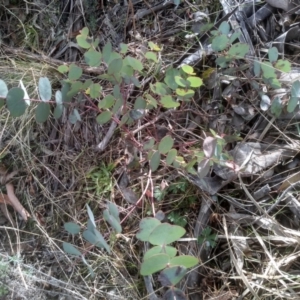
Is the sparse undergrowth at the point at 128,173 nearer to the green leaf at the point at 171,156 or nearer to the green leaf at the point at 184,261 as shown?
the green leaf at the point at 171,156

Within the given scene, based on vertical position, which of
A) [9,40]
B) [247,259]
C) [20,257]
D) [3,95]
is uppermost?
[3,95]

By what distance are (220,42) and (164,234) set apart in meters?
0.64

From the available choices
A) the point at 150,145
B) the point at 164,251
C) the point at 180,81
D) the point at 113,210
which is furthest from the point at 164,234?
the point at 180,81

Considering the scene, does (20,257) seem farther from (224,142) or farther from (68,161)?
(224,142)

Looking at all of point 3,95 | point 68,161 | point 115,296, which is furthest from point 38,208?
point 3,95

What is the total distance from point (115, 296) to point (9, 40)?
1.15 meters

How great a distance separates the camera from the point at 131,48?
1.74 m

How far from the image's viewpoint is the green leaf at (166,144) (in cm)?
136

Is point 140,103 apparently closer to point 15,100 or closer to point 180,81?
point 180,81

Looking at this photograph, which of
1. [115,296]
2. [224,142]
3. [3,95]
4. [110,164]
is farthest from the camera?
[110,164]

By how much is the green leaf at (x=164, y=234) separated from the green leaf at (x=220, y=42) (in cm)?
61

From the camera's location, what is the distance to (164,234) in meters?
1.13

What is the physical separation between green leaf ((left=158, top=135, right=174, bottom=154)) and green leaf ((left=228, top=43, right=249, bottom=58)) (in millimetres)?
341

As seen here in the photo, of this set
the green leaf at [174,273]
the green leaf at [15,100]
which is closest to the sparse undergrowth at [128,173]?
the green leaf at [15,100]
